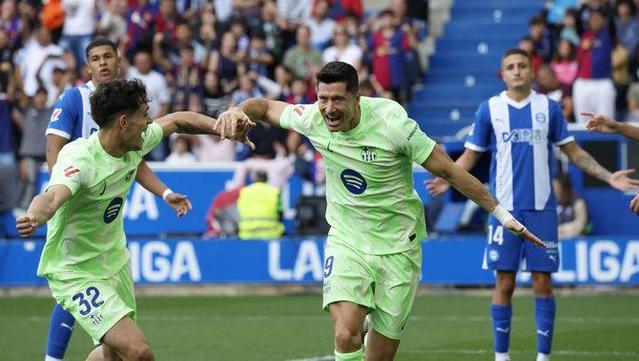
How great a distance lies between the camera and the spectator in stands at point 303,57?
2202 cm

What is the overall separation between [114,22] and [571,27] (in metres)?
7.53

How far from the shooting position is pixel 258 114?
9.38m

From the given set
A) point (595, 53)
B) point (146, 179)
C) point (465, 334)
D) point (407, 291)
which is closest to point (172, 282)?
point (465, 334)

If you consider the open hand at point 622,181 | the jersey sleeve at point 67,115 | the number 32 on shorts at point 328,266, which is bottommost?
the number 32 on shorts at point 328,266

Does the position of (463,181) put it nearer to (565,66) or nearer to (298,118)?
(298,118)

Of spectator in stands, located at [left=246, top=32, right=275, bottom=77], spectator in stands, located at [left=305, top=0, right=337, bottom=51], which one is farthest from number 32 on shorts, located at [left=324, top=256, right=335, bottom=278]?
spectator in stands, located at [left=305, top=0, right=337, bottom=51]

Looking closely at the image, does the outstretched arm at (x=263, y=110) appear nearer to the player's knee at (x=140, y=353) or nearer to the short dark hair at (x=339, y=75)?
the short dark hair at (x=339, y=75)

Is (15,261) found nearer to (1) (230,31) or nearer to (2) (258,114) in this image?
(1) (230,31)

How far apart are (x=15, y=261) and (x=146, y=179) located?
29.3 ft

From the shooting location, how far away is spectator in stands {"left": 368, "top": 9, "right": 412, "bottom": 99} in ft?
71.5

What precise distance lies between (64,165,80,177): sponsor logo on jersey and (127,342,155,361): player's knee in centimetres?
110

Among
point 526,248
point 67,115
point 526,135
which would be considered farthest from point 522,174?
point 67,115

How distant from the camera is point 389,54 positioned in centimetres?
2181

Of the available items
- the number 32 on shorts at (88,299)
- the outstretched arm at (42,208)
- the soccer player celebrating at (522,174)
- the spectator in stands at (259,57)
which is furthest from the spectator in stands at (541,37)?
the outstretched arm at (42,208)
